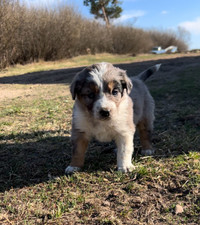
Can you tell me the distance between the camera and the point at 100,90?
9.42ft

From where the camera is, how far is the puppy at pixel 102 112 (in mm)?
2869

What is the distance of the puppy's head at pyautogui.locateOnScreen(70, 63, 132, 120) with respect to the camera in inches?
111

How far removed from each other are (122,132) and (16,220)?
4.61 ft

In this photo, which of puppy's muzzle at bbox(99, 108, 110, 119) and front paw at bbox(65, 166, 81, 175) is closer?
puppy's muzzle at bbox(99, 108, 110, 119)

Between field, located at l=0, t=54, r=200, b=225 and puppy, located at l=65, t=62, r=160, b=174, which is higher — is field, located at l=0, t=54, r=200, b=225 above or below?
below

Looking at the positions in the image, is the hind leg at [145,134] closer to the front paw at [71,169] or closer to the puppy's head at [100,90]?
the puppy's head at [100,90]

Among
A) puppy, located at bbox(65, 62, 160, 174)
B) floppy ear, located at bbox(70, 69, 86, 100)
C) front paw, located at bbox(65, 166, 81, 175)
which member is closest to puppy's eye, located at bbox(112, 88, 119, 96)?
puppy, located at bbox(65, 62, 160, 174)

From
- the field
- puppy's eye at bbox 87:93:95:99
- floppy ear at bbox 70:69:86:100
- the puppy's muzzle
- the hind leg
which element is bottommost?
the field

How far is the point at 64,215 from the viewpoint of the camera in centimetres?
232

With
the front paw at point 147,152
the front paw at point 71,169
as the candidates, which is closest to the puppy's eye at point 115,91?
the front paw at point 71,169

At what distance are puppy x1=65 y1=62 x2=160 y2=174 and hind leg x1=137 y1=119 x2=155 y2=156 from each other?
0.57 m

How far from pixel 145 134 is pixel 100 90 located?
4.12ft

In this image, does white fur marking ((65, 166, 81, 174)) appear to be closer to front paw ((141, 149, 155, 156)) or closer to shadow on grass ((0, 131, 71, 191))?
shadow on grass ((0, 131, 71, 191))

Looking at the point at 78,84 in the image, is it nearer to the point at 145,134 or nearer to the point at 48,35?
the point at 145,134
